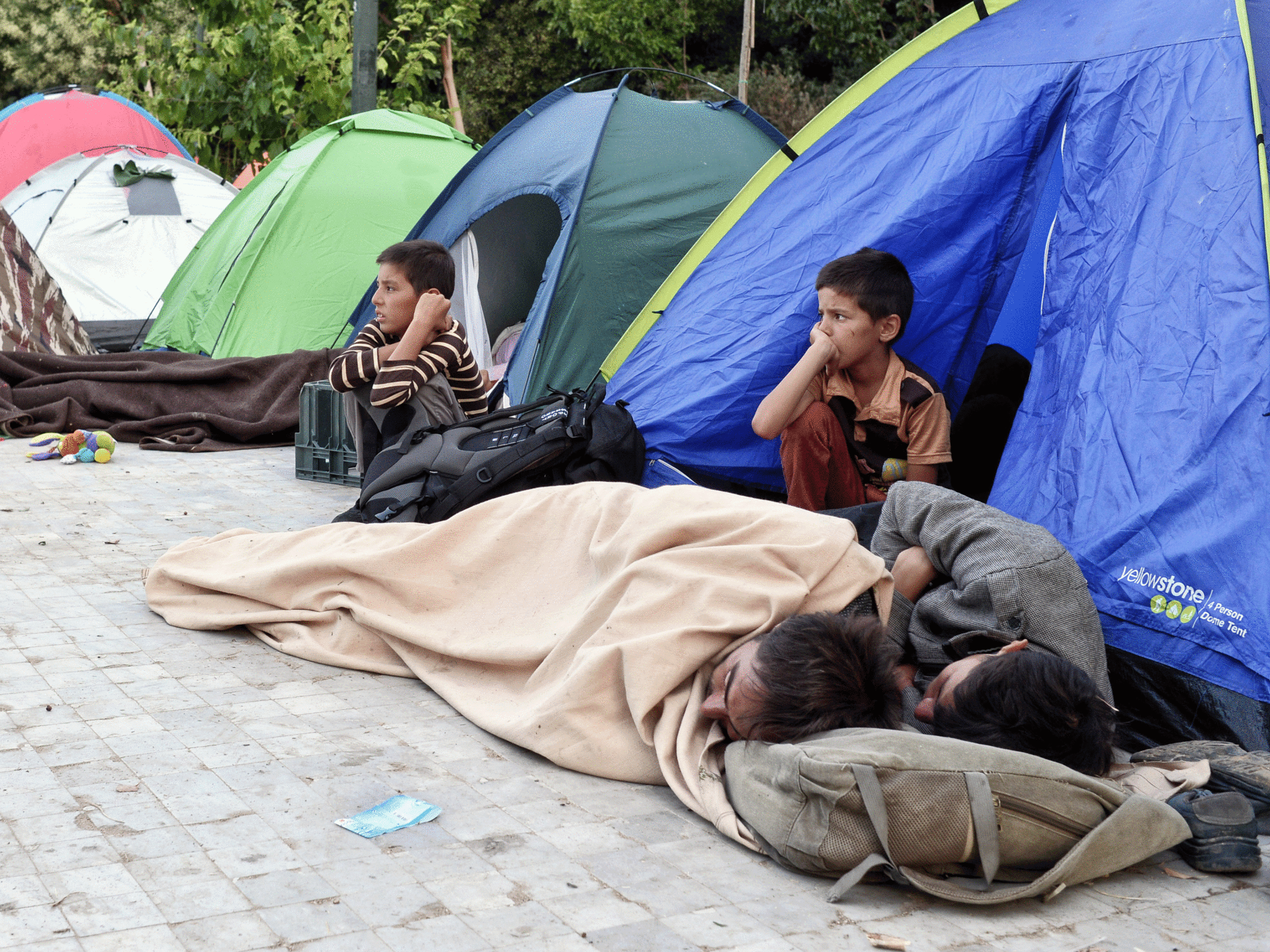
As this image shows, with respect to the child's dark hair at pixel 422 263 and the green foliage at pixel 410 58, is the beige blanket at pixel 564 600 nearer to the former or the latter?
the child's dark hair at pixel 422 263

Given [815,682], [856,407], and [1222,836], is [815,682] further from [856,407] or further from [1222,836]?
[856,407]

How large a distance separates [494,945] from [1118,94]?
2.82 meters

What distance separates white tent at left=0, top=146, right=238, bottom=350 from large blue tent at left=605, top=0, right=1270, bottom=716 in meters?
5.95

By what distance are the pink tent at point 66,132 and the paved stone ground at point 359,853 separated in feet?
32.5

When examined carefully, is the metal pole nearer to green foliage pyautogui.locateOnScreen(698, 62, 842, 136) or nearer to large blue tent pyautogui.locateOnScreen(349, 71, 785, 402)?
large blue tent pyautogui.locateOnScreen(349, 71, 785, 402)

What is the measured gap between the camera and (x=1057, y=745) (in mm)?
2336

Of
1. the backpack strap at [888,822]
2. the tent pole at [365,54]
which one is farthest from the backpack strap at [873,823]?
the tent pole at [365,54]

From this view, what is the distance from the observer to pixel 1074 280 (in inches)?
→ 135

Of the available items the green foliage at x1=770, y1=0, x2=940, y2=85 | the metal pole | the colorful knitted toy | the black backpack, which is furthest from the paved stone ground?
the green foliage at x1=770, y1=0, x2=940, y2=85

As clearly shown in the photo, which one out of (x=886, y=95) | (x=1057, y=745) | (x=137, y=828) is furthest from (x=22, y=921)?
(x=886, y=95)

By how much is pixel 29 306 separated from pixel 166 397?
1558 millimetres

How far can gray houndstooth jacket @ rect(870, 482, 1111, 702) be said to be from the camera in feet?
8.78

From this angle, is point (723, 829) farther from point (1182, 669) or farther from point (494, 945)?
point (1182, 669)

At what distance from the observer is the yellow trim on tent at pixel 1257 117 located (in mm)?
2992
